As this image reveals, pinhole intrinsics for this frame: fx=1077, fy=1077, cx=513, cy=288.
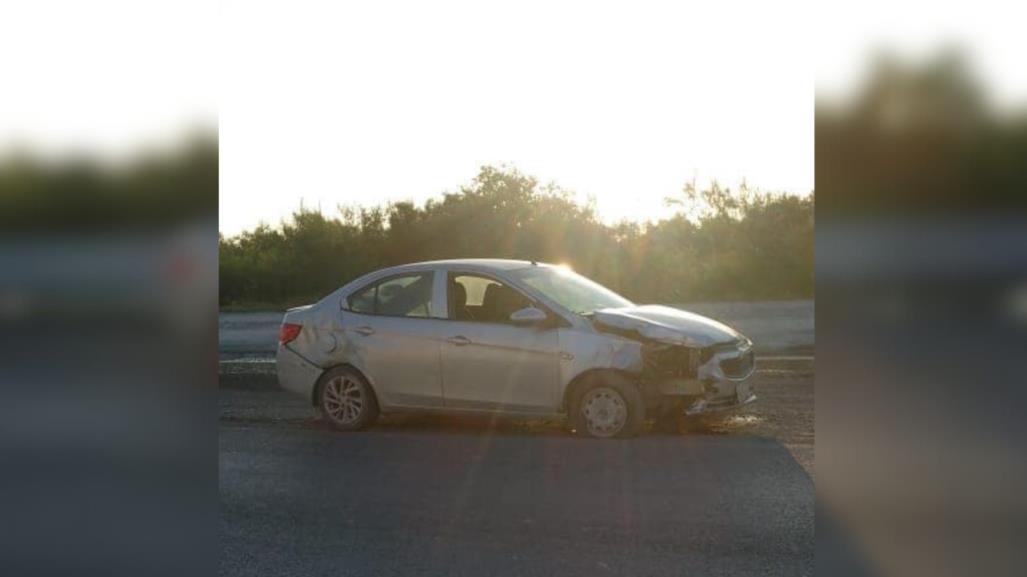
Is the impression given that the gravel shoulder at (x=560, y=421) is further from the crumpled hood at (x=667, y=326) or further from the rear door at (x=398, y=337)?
the crumpled hood at (x=667, y=326)

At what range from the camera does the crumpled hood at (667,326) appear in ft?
25.6

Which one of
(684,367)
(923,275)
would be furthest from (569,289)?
(923,275)

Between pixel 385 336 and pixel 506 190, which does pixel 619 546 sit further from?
pixel 506 190

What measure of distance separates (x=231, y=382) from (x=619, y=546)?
24.8ft

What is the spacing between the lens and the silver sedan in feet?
25.3

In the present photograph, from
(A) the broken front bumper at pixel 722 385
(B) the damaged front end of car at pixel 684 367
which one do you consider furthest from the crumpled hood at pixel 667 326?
(A) the broken front bumper at pixel 722 385

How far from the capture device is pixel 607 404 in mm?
7633

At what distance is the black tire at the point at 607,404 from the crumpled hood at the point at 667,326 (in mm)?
439

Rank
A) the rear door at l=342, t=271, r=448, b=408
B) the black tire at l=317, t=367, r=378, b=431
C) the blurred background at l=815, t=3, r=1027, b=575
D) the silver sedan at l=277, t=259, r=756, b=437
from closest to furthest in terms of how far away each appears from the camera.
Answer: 1. the blurred background at l=815, t=3, r=1027, b=575
2. the silver sedan at l=277, t=259, r=756, b=437
3. the rear door at l=342, t=271, r=448, b=408
4. the black tire at l=317, t=367, r=378, b=431

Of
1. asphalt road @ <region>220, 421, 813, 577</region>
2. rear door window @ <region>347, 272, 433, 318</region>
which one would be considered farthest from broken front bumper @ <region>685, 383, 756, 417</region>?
rear door window @ <region>347, 272, 433, 318</region>

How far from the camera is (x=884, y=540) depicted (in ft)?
6.79

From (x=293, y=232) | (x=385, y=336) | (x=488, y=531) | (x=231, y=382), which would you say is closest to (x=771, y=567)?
(x=488, y=531)

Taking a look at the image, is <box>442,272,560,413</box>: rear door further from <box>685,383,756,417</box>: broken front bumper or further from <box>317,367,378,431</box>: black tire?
<box>685,383,756,417</box>: broken front bumper

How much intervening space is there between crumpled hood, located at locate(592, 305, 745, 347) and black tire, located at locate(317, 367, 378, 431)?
184 centimetres
